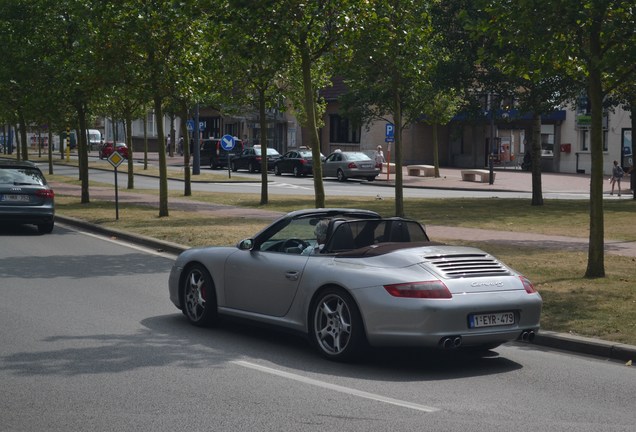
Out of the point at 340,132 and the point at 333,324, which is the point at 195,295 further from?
the point at 340,132

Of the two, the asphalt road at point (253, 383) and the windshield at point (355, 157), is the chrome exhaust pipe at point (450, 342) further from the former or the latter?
the windshield at point (355, 157)

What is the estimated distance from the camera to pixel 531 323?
8773mm

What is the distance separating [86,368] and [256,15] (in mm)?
9797

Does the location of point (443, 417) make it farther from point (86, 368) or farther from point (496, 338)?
point (86, 368)

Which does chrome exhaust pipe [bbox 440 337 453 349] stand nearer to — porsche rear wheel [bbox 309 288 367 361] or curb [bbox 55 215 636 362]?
porsche rear wheel [bbox 309 288 367 361]

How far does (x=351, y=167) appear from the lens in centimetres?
5222

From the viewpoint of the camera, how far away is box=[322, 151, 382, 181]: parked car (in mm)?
52188

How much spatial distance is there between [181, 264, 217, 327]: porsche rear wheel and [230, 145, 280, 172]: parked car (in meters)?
48.8

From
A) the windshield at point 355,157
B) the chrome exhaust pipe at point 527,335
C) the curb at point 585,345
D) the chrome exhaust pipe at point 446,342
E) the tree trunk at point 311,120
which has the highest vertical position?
the tree trunk at point 311,120

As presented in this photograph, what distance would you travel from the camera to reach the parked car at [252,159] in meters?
60.2

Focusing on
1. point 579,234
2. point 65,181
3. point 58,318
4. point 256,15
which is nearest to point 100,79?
point 256,15

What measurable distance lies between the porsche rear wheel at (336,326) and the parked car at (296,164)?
46.2m

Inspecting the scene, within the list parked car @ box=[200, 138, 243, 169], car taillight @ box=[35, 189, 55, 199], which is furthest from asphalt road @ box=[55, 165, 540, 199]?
car taillight @ box=[35, 189, 55, 199]

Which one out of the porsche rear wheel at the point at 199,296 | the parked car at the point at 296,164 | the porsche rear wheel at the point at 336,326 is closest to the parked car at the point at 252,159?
the parked car at the point at 296,164
